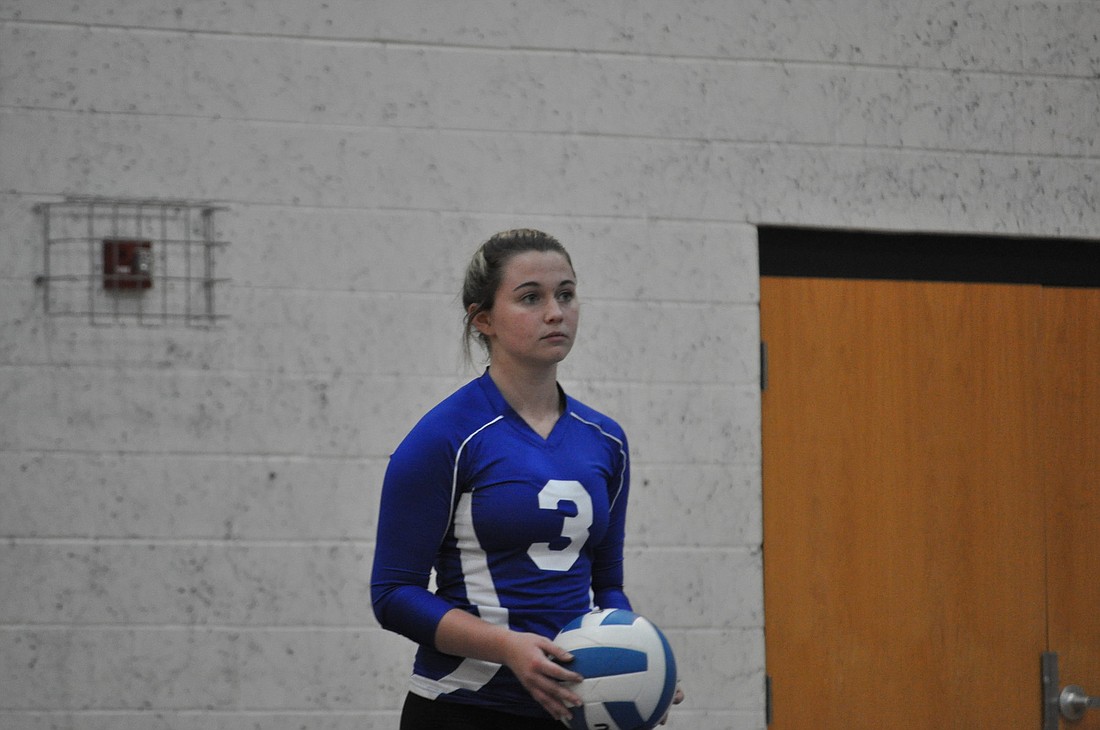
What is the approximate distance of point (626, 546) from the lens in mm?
3141

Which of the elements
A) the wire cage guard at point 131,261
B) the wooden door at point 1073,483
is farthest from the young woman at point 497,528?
the wooden door at point 1073,483

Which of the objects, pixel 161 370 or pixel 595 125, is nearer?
pixel 161 370

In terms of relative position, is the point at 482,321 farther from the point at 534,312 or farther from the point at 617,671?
the point at 617,671

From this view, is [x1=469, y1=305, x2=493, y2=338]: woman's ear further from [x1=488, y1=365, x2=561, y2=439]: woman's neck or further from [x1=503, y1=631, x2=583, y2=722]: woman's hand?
[x1=503, y1=631, x2=583, y2=722]: woman's hand

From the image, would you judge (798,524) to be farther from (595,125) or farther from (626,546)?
(595,125)

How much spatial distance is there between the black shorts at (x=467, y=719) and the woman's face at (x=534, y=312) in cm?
53

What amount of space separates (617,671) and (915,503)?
186 cm

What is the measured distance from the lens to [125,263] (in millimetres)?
3006

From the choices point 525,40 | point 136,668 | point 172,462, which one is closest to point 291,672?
point 136,668

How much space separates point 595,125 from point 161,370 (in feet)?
4.32

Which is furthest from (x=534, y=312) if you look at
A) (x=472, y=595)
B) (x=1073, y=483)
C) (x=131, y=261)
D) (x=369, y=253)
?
(x=1073, y=483)

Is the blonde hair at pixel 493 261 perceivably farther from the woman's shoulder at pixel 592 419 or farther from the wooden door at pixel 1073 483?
the wooden door at pixel 1073 483

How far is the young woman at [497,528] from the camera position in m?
1.71

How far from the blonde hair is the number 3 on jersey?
31cm
